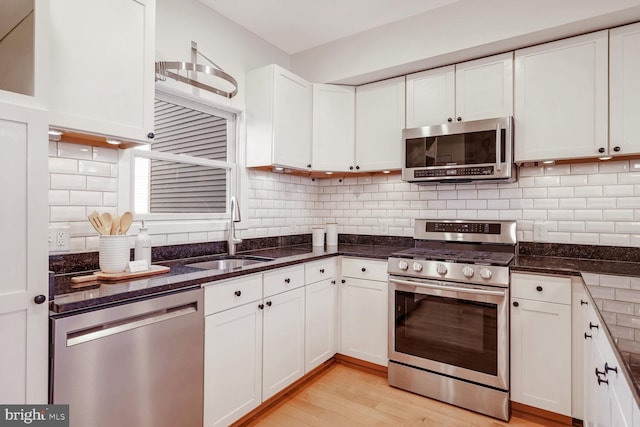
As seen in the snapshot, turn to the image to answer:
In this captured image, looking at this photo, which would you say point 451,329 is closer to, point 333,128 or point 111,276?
point 333,128

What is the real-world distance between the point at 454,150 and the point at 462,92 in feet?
1.51

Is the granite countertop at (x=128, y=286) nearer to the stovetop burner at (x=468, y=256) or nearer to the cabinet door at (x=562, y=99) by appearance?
the stovetop burner at (x=468, y=256)

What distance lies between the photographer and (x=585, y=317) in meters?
1.99

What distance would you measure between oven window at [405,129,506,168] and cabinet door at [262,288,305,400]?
1.42 m

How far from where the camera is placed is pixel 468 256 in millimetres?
2480

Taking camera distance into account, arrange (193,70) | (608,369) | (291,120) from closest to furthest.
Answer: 1. (608,369)
2. (193,70)
3. (291,120)

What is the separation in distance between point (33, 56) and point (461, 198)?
2.84m

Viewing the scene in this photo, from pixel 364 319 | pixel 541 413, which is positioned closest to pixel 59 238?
pixel 364 319

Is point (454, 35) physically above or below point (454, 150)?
above

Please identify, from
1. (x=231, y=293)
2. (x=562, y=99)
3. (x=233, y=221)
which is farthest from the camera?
(x=233, y=221)

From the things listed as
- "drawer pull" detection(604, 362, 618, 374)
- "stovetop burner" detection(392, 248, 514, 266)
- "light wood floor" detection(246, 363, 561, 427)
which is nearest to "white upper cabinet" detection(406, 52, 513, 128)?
"stovetop burner" detection(392, 248, 514, 266)

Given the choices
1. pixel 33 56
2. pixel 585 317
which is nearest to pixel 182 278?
pixel 33 56

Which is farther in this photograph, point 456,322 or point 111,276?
point 456,322

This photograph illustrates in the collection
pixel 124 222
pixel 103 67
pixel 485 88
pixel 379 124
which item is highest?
pixel 485 88
